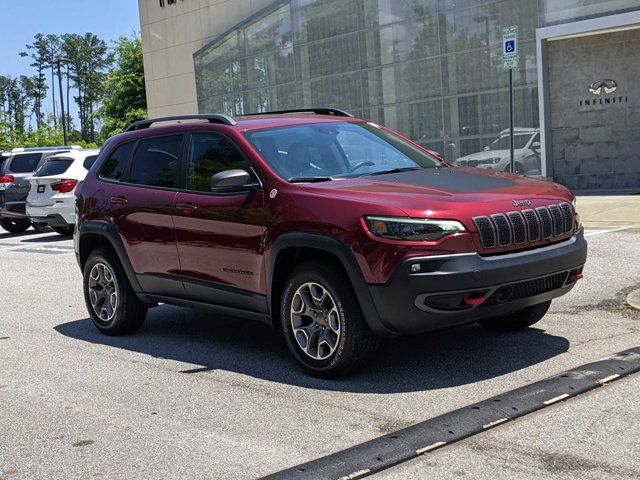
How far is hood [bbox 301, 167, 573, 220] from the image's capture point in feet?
18.2

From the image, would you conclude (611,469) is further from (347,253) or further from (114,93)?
(114,93)

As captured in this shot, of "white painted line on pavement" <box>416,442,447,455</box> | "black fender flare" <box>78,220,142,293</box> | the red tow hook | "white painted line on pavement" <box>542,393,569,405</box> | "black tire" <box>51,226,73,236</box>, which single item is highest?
"black fender flare" <box>78,220,142,293</box>

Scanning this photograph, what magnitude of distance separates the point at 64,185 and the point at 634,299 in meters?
13.4

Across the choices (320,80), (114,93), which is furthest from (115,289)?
(114,93)

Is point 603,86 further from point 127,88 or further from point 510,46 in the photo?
point 127,88

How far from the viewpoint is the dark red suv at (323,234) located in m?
5.47

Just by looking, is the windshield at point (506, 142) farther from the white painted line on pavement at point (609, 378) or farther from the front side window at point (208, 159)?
the white painted line on pavement at point (609, 378)

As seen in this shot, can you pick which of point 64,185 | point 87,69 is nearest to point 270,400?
point 64,185

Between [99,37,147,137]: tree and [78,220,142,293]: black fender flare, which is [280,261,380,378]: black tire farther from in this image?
[99,37,147,137]: tree

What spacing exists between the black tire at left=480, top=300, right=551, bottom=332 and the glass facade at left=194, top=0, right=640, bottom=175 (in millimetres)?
13964

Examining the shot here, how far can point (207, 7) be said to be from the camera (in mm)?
31219

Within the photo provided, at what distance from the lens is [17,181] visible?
20.9m

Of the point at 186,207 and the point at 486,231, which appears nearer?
the point at 486,231

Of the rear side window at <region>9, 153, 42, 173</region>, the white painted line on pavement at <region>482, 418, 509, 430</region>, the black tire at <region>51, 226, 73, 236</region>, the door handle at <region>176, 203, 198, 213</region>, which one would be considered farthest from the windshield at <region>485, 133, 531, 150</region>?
the white painted line on pavement at <region>482, 418, 509, 430</region>
